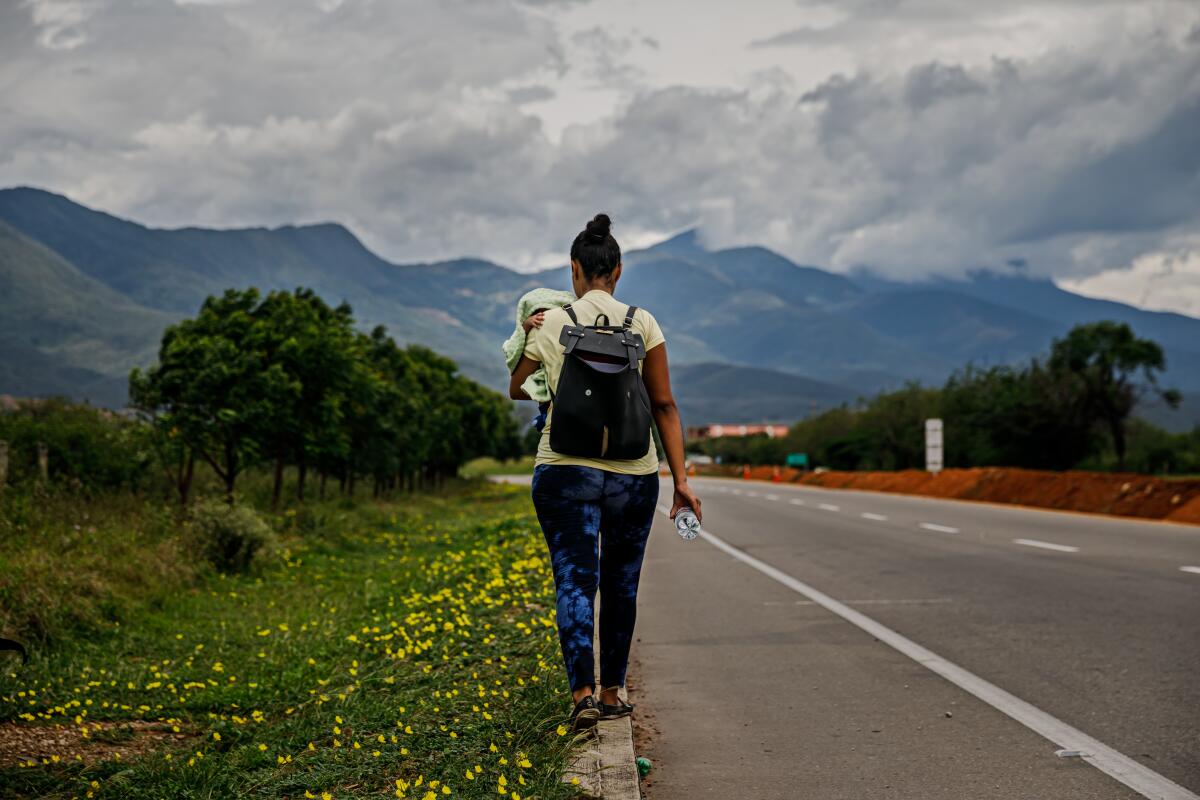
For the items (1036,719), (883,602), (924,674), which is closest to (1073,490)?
(883,602)

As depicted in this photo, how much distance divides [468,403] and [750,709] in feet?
202

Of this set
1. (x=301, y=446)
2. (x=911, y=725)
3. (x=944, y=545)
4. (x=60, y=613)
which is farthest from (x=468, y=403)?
(x=911, y=725)

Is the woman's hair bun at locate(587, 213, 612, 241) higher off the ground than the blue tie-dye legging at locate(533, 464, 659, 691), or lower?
higher

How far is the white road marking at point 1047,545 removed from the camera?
14.8 metres

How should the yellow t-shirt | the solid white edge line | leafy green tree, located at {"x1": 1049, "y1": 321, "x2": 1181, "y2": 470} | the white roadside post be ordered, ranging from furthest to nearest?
leafy green tree, located at {"x1": 1049, "y1": 321, "x2": 1181, "y2": 470}, the white roadside post, the yellow t-shirt, the solid white edge line

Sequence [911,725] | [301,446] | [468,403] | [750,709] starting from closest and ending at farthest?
[911,725] → [750,709] → [301,446] → [468,403]

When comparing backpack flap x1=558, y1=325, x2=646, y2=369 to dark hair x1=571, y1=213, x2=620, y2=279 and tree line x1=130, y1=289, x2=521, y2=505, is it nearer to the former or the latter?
dark hair x1=571, y1=213, x2=620, y2=279

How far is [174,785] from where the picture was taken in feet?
16.3

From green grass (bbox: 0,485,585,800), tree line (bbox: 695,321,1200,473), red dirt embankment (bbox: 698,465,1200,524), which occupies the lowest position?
green grass (bbox: 0,485,585,800)

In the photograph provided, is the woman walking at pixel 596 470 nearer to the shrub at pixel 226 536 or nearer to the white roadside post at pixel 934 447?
the shrub at pixel 226 536

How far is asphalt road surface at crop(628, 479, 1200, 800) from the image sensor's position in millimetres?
5043

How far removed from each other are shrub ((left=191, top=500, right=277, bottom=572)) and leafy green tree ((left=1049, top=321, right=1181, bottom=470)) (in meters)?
66.1

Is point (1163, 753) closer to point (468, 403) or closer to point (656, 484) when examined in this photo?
point (656, 484)

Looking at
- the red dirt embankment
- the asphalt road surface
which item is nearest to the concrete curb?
the asphalt road surface
